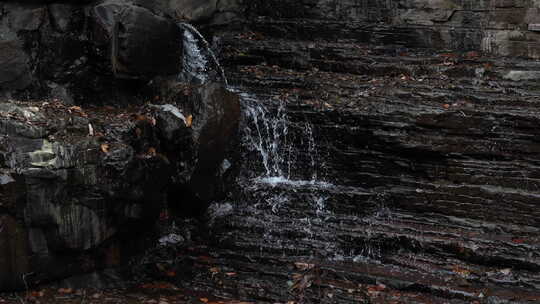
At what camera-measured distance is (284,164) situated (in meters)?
9.20

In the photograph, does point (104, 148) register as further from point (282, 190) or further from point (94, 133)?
point (282, 190)

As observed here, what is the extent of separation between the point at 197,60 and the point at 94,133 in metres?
3.92

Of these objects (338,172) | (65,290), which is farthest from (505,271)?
(65,290)

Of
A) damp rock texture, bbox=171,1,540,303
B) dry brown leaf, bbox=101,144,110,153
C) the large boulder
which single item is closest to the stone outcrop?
damp rock texture, bbox=171,1,540,303

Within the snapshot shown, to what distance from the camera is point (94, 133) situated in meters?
7.00

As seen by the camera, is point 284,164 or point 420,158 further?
point 284,164

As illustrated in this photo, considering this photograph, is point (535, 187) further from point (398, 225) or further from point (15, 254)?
point (15, 254)

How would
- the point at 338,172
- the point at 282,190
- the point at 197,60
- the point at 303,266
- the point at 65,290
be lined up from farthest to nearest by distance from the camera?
the point at 197,60, the point at 338,172, the point at 282,190, the point at 303,266, the point at 65,290

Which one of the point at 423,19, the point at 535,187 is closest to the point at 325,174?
the point at 535,187

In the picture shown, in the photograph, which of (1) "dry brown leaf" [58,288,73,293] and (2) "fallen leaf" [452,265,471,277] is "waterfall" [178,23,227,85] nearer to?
(1) "dry brown leaf" [58,288,73,293]

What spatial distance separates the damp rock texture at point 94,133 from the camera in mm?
6285

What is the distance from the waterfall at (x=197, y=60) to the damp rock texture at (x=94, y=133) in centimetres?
13

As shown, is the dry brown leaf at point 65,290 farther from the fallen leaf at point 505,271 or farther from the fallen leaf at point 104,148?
the fallen leaf at point 505,271

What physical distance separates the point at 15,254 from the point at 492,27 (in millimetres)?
8716
